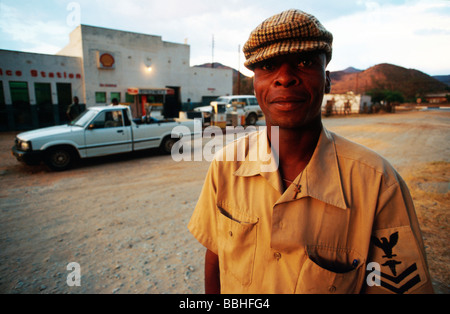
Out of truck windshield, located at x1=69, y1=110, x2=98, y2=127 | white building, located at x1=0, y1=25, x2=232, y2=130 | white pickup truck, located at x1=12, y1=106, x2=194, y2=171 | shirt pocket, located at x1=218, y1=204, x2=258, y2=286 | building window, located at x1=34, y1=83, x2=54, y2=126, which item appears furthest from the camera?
building window, located at x1=34, y1=83, x2=54, y2=126

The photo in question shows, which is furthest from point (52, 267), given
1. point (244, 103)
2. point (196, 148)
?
point (244, 103)

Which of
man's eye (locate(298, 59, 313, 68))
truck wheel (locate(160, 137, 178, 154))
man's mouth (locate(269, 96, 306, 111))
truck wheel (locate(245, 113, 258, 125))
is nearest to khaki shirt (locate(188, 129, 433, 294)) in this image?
man's mouth (locate(269, 96, 306, 111))

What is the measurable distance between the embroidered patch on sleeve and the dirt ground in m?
2.00

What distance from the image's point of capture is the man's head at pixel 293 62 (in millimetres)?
1118

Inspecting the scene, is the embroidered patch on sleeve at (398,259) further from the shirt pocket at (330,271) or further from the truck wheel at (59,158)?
the truck wheel at (59,158)

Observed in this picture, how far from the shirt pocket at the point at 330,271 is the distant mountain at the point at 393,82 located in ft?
291

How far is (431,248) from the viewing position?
303 centimetres

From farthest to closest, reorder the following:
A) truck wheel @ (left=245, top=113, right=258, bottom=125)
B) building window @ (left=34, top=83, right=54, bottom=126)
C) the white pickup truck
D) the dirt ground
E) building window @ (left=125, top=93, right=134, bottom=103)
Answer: building window @ (left=125, top=93, right=134, bottom=103) < truck wheel @ (left=245, top=113, right=258, bottom=125) < building window @ (left=34, top=83, right=54, bottom=126) < the white pickup truck < the dirt ground

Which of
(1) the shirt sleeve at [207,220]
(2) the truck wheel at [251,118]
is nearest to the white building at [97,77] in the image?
(2) the truck wheel at [251,118]

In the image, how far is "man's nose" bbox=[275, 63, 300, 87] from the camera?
1135 millimetres

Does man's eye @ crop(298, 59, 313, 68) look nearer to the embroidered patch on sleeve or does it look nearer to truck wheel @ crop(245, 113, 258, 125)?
the embroidered patch on sleeve

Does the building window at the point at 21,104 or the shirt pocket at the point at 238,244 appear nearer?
the shirt pocket at the point at 238,244

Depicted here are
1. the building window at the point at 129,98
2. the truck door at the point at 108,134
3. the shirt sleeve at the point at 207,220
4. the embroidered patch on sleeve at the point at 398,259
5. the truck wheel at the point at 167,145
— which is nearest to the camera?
the embroidered patch on sleeve at the point at 398,259

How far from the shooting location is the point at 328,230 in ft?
3.59
